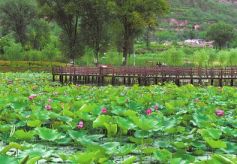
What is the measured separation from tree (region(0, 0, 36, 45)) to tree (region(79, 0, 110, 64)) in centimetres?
1860

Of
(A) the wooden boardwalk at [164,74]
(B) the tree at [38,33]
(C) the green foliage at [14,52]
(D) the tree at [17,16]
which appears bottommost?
(A) the wooden boardwalk at [164,74]

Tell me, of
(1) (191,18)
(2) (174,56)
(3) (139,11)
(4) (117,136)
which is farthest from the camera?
(1) (191,18)

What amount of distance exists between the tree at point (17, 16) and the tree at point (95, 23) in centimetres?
1860

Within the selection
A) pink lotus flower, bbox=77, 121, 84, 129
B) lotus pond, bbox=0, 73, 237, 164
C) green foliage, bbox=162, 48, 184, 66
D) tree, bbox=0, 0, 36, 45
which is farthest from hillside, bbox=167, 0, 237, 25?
pink lotus flower, bbox=77, 121, 84, 129

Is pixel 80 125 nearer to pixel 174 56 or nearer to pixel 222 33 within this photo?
pixel 174 56

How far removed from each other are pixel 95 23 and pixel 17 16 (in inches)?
853

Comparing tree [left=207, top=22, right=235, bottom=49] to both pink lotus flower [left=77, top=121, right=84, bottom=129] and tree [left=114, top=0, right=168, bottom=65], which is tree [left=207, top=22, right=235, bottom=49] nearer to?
tree [left=114, top=0, right=168, bottom=65]

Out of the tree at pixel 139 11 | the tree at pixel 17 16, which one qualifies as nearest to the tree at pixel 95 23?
the tree at pixel 139 11

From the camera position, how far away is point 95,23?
44719 mm

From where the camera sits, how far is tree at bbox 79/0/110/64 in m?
43.0

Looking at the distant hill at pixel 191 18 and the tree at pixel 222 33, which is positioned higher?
the distant hill at pixel 191 18

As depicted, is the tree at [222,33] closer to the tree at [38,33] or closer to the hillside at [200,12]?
the tree at [38,33]

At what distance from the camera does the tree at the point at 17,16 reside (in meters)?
61.9

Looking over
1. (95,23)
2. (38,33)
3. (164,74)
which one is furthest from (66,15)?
(38,33)
